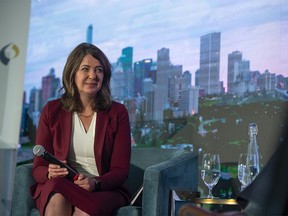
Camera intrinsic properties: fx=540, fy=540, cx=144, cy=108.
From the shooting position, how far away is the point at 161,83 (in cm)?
434

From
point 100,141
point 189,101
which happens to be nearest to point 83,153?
point 100,141

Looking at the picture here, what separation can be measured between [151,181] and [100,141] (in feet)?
1.55

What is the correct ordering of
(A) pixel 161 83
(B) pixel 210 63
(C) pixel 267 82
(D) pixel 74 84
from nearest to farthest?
(D) pixel 74 84, (C) pixel 267 82, (B) pixel 210 63, (A) pixel 161 83

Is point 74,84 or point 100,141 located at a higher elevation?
point 74,84

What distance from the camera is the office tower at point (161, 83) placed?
14.1 feet

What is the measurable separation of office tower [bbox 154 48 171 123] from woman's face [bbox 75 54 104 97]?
113 centimetres

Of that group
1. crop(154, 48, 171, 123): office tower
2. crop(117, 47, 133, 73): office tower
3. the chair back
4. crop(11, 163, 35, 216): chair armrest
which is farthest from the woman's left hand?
crop(117, 47, 133, 73): office tower

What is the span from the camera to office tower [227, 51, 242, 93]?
153 inches

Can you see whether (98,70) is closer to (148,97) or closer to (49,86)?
(148,97)

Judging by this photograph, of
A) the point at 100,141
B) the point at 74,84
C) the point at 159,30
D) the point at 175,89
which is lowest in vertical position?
the point at 100,141

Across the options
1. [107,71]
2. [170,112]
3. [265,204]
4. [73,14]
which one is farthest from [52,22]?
[265,204]

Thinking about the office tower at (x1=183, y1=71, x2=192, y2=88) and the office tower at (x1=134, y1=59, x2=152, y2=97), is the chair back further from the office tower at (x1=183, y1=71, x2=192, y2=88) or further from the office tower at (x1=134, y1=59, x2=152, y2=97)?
the office tower at (x1=134, y1=59, x2=152, y2=97)

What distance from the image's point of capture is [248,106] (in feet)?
12.4

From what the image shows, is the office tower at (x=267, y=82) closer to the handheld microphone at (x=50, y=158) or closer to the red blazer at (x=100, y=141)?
the red blazer at (x=100, y=141)
